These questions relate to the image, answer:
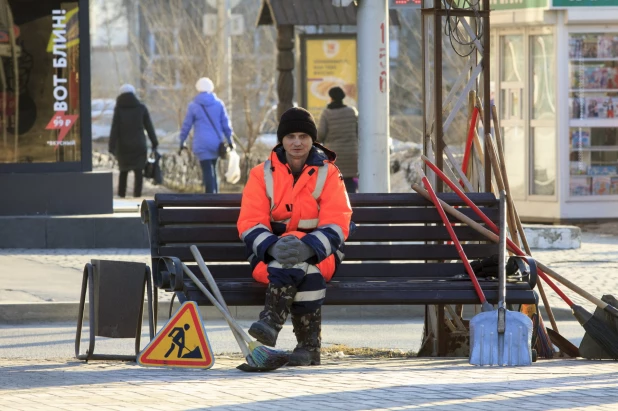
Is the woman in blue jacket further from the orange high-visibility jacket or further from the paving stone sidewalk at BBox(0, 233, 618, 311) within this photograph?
the orange high-visibility jacket

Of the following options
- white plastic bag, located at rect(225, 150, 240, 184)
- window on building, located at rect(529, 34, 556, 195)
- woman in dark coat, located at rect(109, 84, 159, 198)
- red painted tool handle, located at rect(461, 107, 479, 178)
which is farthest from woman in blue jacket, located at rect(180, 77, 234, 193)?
red painted tool handle, located at rect(461, 107, 479, 178)

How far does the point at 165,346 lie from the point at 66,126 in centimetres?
882

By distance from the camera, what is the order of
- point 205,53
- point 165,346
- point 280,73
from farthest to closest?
point 205,53 < point 280,73 < point 165,346

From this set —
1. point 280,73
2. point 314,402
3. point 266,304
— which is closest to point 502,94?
point 280,73

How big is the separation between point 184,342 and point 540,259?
741 cm

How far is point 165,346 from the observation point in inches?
287

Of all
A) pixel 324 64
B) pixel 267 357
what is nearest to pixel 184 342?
pixel 267 357

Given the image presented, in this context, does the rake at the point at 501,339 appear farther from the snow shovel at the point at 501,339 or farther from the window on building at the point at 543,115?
the window on building at the point at 543,115

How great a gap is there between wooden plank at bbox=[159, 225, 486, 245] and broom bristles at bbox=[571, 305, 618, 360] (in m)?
0.93

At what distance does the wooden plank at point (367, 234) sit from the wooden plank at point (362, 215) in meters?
0.04

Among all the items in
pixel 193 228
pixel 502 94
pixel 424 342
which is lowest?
pixel 424 342

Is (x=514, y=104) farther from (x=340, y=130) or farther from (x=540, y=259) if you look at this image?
(x=540, y=259)

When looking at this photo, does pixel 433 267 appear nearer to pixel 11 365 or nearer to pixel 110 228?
pixel 11 365

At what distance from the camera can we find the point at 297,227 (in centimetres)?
771
